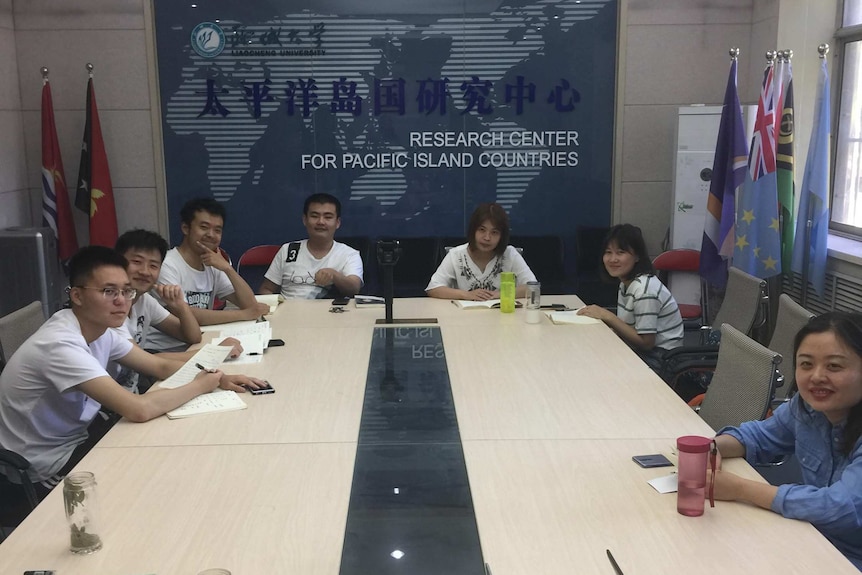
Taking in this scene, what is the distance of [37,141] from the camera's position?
6406 millimetres

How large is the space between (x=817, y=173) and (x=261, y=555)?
437 cm

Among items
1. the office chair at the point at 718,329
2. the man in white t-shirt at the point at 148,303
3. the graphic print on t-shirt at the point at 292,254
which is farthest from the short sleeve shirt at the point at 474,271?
the man in white t-shirt at the point at 148,303

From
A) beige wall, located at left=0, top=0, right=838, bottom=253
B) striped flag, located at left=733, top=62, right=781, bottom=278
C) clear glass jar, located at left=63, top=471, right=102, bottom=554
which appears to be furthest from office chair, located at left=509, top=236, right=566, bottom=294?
clear glass jar, located at left=63, top=471, right=102, bottom=554

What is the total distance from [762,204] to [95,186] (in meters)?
4.52

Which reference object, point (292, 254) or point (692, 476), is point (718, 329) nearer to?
point (292, 254)

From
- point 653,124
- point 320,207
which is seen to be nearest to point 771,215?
point 653,124

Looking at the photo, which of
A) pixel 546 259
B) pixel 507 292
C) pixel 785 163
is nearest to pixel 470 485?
pixel 507 292

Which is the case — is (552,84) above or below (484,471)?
above

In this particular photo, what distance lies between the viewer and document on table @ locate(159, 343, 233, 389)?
3.13m

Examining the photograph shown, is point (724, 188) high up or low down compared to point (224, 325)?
up

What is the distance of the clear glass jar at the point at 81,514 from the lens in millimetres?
1881

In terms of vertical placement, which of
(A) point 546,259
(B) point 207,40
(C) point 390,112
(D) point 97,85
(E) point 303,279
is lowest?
(A) point 546,259

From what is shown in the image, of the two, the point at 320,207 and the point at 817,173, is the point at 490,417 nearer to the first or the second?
the point at 320,207

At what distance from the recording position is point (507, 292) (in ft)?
14.1
